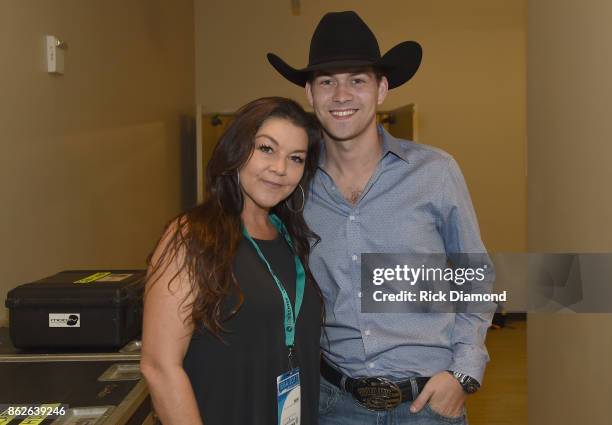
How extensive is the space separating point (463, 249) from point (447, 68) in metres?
5.35

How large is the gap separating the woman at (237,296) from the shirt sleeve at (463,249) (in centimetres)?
42

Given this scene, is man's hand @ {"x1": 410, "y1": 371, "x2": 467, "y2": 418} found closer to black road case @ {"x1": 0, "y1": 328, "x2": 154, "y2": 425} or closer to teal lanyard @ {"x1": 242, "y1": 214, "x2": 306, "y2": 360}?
teal lanyard @ {"x1": 242, "y1": 214, "x2": 306, "y2": 360}

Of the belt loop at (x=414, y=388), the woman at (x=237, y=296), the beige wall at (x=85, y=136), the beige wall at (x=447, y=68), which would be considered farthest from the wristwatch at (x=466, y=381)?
the beige wall at (x=447, y=68)

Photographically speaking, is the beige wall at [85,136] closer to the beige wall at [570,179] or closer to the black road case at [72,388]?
the black road case at [72,388]

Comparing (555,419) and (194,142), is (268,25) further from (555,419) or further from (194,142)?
(555,419)

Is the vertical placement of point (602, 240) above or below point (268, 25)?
below

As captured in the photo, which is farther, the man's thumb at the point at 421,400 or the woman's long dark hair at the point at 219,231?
the man's thumb at the point at 421,400

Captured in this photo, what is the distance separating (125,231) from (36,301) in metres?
2.43

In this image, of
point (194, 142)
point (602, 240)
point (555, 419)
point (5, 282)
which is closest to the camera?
point (602, 240)

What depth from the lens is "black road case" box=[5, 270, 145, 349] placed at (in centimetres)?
182

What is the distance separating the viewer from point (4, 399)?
150 cm

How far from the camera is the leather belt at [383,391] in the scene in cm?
176

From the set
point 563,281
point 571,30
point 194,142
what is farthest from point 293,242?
point 194,142

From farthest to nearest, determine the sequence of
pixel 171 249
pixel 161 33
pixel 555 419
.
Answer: pixel 161 33
pixel 555 419
pixel 171 249
